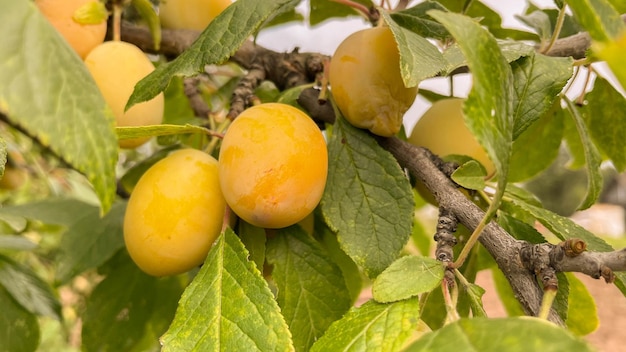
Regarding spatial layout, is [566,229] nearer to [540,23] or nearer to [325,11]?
[540,23]

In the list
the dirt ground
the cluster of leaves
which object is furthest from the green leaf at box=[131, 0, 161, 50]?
the dirt ground

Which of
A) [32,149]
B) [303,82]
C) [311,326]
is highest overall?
[303,82]

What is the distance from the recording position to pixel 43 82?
0.85ft

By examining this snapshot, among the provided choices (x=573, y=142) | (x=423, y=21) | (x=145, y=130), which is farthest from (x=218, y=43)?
(x=573, y=142)

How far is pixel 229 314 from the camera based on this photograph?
42 centimetres

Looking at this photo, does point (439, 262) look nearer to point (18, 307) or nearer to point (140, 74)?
point (140, 74)

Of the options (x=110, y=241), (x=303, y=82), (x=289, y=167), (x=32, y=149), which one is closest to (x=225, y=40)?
→ (x=289, y=167)

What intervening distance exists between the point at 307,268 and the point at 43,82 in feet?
1.09

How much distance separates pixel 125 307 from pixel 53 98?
55 cm

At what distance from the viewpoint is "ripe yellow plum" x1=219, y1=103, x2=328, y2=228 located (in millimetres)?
468

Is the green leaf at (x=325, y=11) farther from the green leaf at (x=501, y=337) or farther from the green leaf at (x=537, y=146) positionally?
the green leaf at (x=501, y=337)

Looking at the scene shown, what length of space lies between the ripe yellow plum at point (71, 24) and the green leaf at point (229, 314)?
291 mm

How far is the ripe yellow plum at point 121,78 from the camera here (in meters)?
0.56

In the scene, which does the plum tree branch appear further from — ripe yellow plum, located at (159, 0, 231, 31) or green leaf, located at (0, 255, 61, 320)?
green leaf, located at (0, 255, 61, 320)
